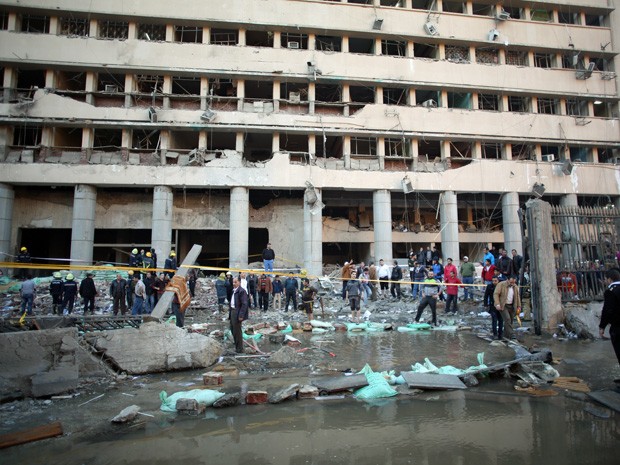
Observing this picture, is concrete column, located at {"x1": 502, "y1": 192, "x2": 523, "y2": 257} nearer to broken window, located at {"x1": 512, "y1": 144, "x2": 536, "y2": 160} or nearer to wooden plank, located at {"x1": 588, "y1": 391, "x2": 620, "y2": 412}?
broken window, located at {"x1": 512, "y1": 144, "x2": 536, "y2": 160}

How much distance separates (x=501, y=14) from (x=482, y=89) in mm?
4998

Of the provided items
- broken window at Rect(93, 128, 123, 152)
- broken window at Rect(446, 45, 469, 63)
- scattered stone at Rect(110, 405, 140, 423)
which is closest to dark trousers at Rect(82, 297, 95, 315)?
scattered stone at Rect(110, 405, 140, 423)

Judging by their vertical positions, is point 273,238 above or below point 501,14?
below

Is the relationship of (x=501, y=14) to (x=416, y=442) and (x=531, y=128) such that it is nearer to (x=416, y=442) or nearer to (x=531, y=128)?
(x=531, y=128)

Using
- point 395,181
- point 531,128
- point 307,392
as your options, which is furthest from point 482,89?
point 307,392

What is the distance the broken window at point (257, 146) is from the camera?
880 inches

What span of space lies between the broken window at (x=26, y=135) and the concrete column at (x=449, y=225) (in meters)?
23.1

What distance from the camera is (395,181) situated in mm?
21031

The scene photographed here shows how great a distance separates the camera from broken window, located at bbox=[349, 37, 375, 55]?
23.0 metres

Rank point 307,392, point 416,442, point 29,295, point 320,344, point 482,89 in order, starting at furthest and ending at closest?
1. point 482,89
2. point 29,295
3. point 320,344
4. point 307,392
5. point 416,442

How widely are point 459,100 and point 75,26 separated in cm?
2366

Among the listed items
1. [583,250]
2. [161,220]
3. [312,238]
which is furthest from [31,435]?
[312,238]

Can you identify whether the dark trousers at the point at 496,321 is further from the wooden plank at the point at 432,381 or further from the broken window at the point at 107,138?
the broken window at the point at 107,138

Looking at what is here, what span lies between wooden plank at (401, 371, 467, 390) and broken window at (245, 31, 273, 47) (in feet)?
71.4
